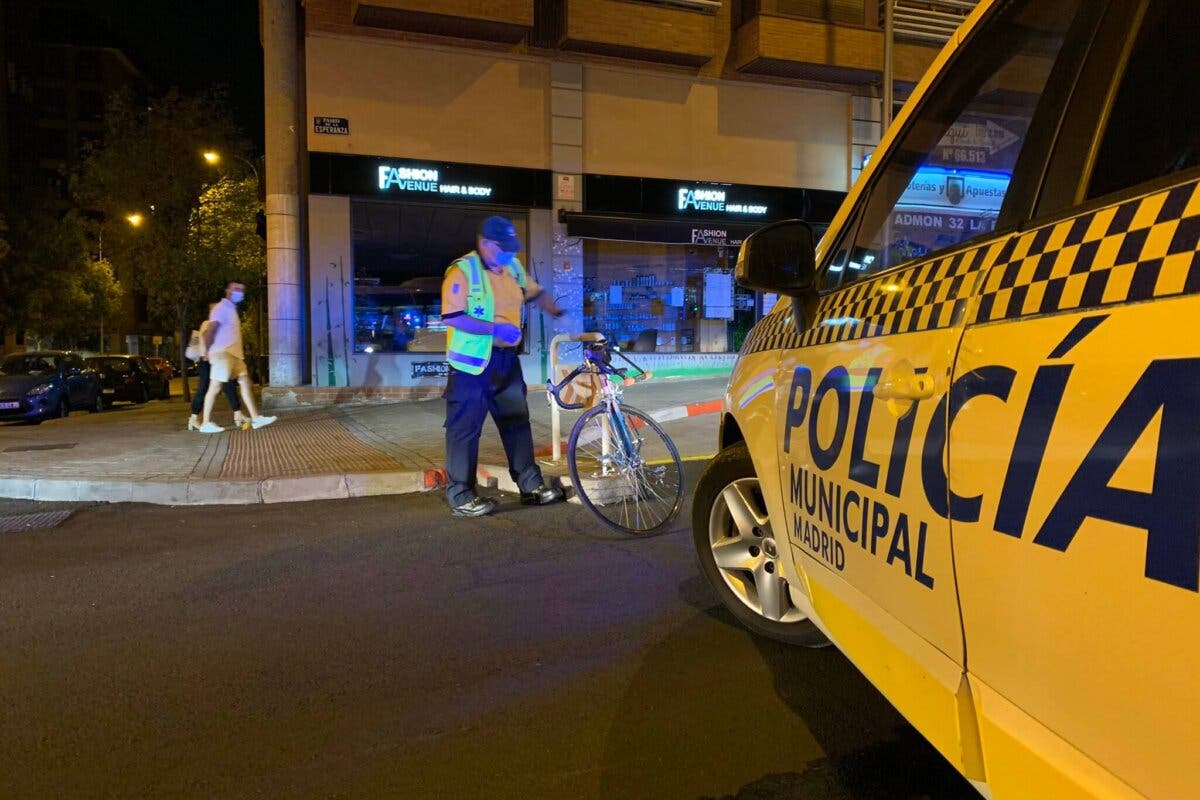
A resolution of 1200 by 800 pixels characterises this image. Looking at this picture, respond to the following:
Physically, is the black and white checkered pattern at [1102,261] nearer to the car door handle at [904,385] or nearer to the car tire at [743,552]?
the car door handle at [904,385]

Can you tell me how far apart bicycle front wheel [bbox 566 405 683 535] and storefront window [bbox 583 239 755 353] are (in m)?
10.0

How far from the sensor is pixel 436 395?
14.6m

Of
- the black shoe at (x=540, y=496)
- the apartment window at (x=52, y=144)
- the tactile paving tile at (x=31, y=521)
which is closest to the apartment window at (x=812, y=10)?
the black shoe at (x=540, y=496)

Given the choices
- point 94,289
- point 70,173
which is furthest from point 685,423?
point 94,289

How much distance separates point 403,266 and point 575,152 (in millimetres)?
3776

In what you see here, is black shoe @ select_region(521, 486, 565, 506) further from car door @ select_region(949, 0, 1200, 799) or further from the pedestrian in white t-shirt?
the pedestrian in white t-shirt

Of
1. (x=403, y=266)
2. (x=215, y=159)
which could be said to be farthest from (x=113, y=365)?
(x=403, y=266)

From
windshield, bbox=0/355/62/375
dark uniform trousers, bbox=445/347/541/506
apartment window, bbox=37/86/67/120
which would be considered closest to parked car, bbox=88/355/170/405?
windshield, bbox=0/355/62/375

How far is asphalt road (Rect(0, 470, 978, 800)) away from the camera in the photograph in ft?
8.34

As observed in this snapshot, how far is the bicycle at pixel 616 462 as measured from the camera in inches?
213

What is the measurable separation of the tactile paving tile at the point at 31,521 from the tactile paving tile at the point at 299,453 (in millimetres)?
1212

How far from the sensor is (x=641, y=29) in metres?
14.2

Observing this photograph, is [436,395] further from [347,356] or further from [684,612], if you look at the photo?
[684,612]

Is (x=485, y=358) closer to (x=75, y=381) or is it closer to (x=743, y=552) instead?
(x=743, y=552)
